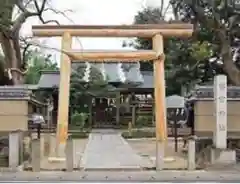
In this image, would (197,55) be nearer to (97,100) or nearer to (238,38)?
(238,38)

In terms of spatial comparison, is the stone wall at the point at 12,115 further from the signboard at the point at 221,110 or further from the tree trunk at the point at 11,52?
the signboard at the point at 221,110

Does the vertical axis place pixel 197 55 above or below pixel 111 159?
above

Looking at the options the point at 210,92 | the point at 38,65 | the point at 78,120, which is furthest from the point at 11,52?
the point at 38,65

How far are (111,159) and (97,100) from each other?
26.9 m

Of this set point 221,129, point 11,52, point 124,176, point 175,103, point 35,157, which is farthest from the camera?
point 175,103

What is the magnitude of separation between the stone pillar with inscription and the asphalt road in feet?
3.16

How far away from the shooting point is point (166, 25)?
576 inches

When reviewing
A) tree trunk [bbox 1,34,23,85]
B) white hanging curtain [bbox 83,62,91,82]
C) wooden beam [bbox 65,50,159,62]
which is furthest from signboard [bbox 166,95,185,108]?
white hanging curtain [bbox 83,62,91,82]

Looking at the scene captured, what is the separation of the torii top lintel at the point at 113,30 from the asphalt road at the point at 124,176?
4453 mm

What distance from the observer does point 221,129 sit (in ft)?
45.2

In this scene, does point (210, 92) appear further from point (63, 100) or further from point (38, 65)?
point (38, 65)

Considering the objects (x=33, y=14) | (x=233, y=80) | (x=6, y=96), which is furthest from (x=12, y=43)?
(x=233, y=80)

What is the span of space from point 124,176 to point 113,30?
497 centimetres

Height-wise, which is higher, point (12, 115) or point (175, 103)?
point (175, 103)
